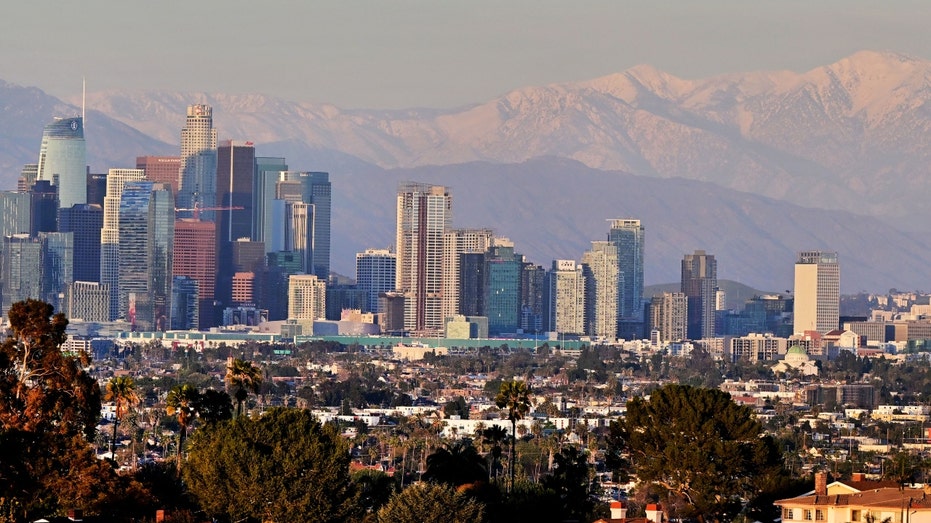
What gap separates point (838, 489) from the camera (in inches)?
3105

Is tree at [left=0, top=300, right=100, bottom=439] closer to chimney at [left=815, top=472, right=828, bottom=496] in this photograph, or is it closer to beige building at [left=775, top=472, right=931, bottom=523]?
beige building at [left=775, top=472, right=931, bottom=523]

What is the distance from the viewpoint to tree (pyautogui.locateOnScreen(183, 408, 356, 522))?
7588 centimetres

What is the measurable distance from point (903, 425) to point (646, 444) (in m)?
105

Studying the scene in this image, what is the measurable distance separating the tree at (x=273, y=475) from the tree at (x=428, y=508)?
5.26 feet

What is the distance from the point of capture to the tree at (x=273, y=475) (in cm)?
7588

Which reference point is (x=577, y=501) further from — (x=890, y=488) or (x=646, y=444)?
(x=890, y=488)

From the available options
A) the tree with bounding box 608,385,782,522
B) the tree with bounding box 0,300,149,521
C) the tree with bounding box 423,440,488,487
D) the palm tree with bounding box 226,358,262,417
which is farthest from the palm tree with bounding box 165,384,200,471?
the tree with bounding box 0,300,149,521

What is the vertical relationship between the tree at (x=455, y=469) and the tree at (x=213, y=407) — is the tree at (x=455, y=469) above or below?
below

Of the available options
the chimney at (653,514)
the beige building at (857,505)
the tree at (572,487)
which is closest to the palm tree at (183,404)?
the tree at (572,487)

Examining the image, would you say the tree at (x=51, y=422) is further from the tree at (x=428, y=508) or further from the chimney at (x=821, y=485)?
the chimney at (x=821, y=485)

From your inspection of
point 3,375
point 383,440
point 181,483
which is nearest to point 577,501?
point 181,483

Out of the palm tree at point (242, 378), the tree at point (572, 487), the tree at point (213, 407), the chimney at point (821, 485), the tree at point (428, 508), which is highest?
the palm tree at point (242, 378)

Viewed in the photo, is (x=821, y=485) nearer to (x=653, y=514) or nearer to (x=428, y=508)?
(x=653, y=514)

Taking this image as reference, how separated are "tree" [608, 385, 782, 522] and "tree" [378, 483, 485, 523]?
424 inches
